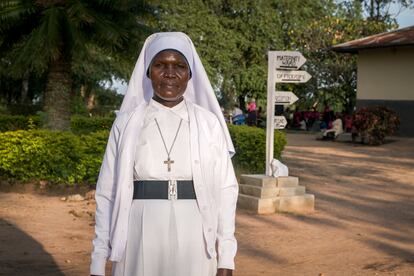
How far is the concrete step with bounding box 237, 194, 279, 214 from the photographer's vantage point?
9.64 m

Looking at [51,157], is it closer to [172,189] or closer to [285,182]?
[285,182]

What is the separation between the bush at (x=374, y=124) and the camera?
71.1 feet

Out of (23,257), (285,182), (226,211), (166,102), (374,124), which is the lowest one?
(23,257)

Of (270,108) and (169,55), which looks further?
(270,108)

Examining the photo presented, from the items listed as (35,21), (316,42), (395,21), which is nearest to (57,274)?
(35,21)

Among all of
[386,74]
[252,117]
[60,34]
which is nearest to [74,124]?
[60,34]

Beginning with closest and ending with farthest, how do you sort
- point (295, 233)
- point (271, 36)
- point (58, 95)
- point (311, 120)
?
point (295, 233)
point (58, 95)
point (311, 120)
point (271, 36)

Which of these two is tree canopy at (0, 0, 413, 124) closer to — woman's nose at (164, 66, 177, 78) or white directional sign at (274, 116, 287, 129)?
white directional sign at (274, 116, 287, 129)

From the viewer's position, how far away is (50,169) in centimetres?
1130

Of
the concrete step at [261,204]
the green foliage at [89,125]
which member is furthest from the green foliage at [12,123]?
the concrete step at [261,204]

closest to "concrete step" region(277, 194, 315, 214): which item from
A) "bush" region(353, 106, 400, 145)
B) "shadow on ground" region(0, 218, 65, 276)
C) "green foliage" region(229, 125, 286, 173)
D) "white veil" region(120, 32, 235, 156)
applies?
"green foliage" region(229, 125, 286, 173)

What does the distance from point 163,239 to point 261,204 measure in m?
6.67

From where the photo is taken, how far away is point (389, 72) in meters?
26.0

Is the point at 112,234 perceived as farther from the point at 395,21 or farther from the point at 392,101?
the point at 395,21
